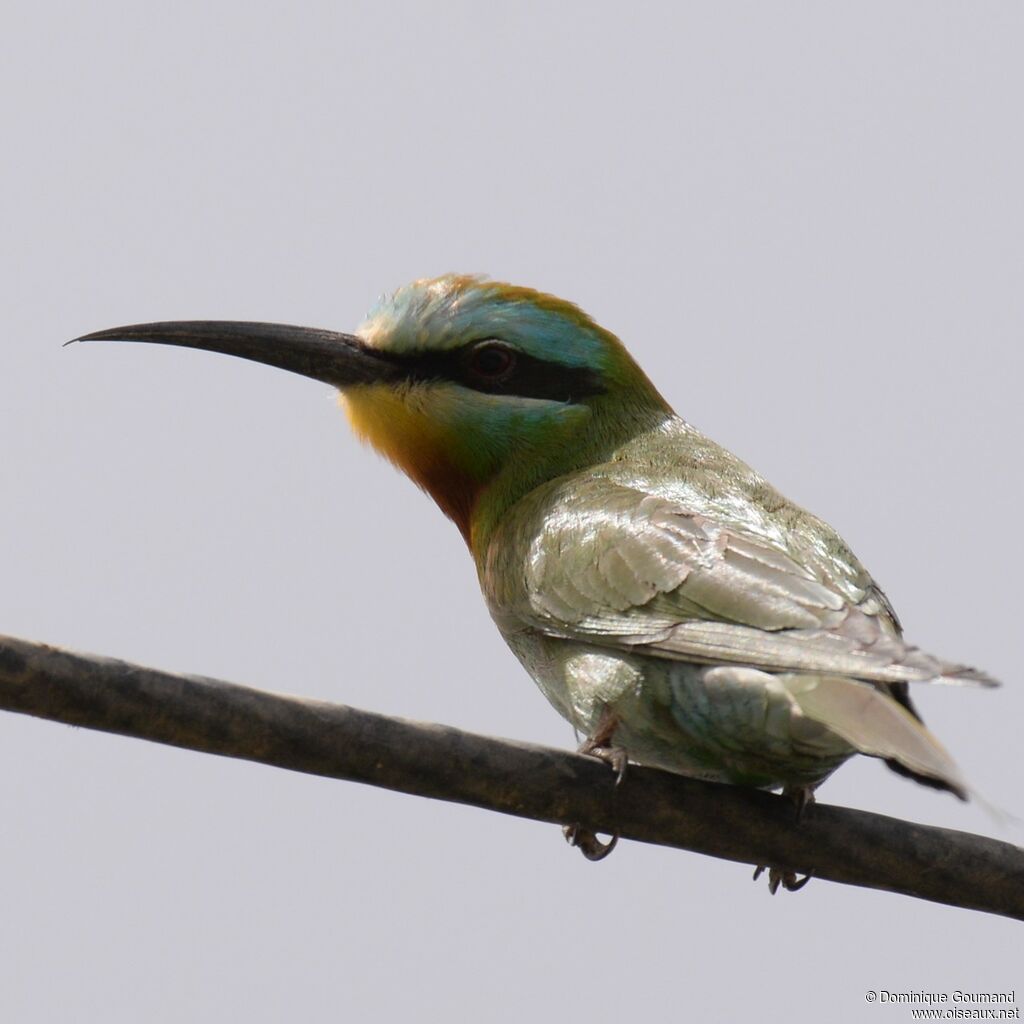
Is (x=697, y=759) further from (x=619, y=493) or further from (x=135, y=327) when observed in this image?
(x=135, y=327)

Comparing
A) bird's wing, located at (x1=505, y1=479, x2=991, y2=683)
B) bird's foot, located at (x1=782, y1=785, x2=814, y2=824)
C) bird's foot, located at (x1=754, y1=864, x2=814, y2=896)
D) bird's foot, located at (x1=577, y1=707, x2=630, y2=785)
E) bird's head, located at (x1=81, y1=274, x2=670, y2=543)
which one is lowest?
bird's foot, located at (x1=754, y1=864, x2=814, y2=896)

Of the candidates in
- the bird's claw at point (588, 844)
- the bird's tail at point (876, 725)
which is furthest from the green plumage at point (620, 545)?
the bird's claw at point (588, 844)

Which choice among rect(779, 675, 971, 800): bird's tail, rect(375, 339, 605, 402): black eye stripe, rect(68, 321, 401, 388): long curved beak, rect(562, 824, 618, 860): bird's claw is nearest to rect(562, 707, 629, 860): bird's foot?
rect(562, 824, 618, 860): bird's claw

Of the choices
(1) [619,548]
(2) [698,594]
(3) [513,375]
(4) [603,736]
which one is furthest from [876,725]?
(3) [513,375]

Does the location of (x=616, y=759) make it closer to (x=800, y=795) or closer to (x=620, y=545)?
(x=800, y=795)

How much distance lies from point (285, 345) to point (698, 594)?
5.72ft

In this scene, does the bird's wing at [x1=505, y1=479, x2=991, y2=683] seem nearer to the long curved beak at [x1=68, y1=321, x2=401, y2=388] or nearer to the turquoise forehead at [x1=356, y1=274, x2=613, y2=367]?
the turquoise forehead at [x1=356, y1=274, x2=613, y2=367]

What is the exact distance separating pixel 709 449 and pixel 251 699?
2.33m

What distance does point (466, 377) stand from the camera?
4.46 meters

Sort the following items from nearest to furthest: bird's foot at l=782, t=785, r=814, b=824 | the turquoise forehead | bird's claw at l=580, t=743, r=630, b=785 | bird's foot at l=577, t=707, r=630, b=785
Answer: bird's claw at l=580, t=743, r=630, b=785, bird's foot at l=782, t=785, r=814, b=824, bird's foot at l=577, t=707, r=630, b=785, the turquoise forehead

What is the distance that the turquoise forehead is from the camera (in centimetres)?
442

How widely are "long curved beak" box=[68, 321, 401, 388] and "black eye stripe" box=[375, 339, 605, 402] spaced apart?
0.06 m

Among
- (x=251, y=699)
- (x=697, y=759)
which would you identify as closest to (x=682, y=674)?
(x=697, y=759)

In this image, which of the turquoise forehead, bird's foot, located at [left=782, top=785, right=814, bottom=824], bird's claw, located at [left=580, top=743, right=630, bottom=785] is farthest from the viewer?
the turquoise forehead
